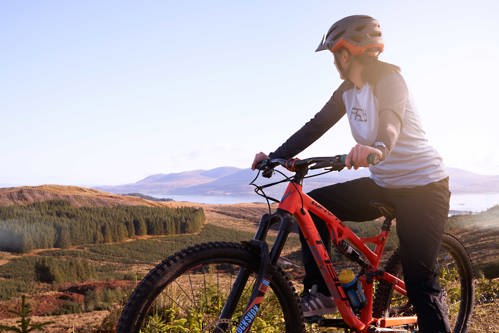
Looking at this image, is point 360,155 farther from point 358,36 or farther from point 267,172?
point 358,36

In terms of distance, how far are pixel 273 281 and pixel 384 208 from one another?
1.18 metres

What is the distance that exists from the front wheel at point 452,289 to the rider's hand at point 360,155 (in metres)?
1.77

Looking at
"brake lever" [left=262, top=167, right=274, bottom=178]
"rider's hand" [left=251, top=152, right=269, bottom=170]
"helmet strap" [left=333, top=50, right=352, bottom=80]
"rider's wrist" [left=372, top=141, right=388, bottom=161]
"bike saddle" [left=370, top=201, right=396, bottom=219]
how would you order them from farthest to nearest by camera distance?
"bike saddle" [left=370, top=201, right=396, bottom=219], "rider's hand" [left=251, top=152, right=269, bottom=170], "helmet strap" [left=333, top=50, right=352, bottom=80], "brake lever" [left=262, top=167, right=274, bottom=178], "rider's wrist" [left=372, top=141, right=388, bottom=161]

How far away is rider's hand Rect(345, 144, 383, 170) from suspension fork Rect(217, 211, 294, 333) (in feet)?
2.04

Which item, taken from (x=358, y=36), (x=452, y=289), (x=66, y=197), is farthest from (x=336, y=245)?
(x=66, y=197)

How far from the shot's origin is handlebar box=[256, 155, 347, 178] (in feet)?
10.7

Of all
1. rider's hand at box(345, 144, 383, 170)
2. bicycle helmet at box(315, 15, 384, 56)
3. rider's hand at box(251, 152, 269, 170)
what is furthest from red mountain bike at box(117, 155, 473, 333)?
bicycle helmet at box(315, 15, 384, 56)

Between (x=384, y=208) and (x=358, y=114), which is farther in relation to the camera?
(x=384, y=208)

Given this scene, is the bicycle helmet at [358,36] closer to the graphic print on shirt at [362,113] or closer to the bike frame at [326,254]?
the graphic print on shirt at [362,113]

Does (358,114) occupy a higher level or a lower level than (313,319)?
higher

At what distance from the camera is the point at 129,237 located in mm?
88625

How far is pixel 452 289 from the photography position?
5754 millimetres

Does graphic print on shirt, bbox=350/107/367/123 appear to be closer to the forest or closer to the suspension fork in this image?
the suspension fork

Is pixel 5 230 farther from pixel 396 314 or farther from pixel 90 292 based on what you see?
pixel 396 314
